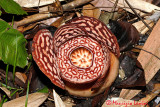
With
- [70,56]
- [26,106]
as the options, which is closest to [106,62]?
[70,56]

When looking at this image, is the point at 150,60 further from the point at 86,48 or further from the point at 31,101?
the point at 31,101

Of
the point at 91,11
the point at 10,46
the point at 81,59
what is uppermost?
the point at 91,11

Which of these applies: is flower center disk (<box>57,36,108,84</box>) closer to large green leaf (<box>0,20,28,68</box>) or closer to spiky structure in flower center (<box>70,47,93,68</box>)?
spiky structure in flower center (<box>70,47,93,68</box>)

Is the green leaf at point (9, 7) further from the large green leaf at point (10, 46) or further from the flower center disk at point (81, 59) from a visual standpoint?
the flower center disk at point (81, 59)

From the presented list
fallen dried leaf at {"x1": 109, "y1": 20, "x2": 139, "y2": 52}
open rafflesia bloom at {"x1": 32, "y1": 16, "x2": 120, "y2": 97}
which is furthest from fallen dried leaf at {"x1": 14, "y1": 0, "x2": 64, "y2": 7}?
fallen dried leaf at {"x1": 109, "y1": 20, "x2": 139, "y2": 52}

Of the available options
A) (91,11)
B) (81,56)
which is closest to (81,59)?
(81,56)

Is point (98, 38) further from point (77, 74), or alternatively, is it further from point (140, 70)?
point (140, 70)
